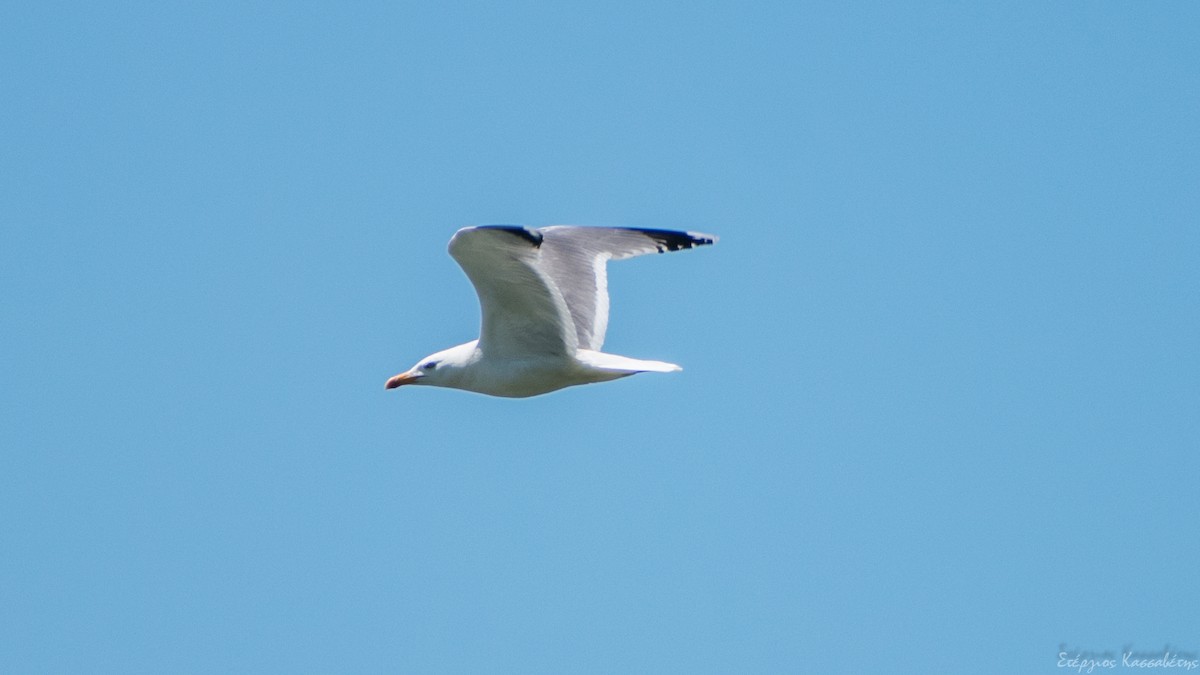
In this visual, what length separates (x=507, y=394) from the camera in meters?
11.3

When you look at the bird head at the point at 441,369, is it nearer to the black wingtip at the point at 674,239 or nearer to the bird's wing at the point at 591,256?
the bird's wing at the point at 591,256

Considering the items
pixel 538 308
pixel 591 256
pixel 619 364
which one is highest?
pixel 591 256

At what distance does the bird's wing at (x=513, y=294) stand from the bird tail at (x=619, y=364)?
A: 177 millimetres

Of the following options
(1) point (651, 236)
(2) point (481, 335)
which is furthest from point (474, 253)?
(1) point (651, 236)

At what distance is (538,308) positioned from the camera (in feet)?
35.2

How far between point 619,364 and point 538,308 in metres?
0.67

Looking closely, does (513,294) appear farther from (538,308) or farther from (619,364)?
(619,364)

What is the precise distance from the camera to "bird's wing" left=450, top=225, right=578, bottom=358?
9969 millimetres

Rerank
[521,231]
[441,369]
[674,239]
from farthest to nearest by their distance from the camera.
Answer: [674,239], [441,369], [521,231]

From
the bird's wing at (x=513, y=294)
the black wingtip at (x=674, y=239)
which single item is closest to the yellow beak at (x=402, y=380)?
the bird's wing at (x=513, y=294)

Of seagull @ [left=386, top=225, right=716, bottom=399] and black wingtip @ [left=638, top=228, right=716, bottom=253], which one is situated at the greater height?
black wingtip @ [left=638, top=228, right=716, bottom=253]

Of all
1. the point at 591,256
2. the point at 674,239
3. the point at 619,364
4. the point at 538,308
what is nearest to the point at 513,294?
the point at 538,308

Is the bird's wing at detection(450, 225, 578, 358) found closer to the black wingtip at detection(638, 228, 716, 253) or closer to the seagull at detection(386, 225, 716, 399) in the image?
the seagull at detection(386, 225, 716, 399)

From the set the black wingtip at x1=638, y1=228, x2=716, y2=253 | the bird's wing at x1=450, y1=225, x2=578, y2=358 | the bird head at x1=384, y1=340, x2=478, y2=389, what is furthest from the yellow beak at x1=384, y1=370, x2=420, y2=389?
the black wingtip at x1=638, y1=228, x2=716, y2=253
